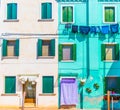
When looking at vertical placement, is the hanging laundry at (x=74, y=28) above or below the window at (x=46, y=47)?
above

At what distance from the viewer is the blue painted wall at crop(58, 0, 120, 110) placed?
38.3 meters

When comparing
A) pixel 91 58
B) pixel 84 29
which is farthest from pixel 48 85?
pixel 84 29

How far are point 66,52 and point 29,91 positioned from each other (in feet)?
15.6

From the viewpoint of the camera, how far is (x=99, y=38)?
38719mm

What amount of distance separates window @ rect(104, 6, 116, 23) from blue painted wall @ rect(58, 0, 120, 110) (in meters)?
0.36

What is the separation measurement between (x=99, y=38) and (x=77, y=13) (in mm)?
2941

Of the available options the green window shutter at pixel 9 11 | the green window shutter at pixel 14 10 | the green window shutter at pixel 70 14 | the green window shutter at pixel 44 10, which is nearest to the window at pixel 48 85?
the green window shutter at pixel 70 14

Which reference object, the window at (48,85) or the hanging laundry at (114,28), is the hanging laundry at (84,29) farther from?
the window at (48,85)

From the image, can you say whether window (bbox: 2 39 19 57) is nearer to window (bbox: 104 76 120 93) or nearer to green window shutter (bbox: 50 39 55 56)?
green window shutter (bbox: 50 39 55 56)

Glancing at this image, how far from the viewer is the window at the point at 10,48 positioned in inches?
1537

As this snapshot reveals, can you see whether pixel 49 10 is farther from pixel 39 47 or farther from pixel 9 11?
pixel 9 11

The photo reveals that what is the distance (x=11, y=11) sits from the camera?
3931cm

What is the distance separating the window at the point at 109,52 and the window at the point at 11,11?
826cm

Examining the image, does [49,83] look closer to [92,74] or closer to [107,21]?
[92,74]
